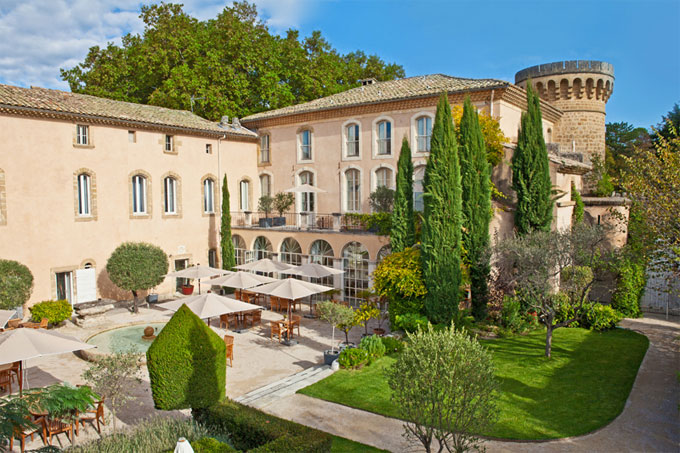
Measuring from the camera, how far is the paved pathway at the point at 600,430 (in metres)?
9.21

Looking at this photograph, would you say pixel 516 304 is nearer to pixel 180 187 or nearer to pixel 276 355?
pixel 276 355

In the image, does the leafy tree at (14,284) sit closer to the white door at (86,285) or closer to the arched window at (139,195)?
the white door at (86,285)

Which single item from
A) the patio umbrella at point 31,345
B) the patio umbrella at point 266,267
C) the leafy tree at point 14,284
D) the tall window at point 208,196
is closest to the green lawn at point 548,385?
the patio umbrella at point 31,345

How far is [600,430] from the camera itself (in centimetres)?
987

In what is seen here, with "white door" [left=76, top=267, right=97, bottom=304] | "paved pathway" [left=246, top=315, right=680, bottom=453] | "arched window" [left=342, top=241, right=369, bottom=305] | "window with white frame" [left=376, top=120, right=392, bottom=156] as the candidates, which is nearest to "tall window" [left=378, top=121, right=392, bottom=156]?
"window with white frame" [left=376, top=120, right=392, bottom=156]

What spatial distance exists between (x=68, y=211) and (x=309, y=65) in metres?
19.5

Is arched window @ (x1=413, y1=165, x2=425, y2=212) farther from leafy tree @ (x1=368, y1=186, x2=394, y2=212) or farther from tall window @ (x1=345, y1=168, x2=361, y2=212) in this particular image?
tall window @ (x1=345, y1=168, x2=361, y2=212)

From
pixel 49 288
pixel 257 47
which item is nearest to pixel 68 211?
pixel 49 288

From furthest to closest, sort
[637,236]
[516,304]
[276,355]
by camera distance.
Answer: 1. [516,304]
2. [276,355]
3. [637,236]

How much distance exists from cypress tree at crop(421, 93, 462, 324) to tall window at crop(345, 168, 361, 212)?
8.93 meters

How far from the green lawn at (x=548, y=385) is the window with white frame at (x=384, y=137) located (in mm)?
11272

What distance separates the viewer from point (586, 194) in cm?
2709

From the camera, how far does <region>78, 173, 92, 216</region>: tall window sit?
21.4m

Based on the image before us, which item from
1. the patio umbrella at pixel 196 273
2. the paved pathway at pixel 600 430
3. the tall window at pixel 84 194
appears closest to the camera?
the paved pathway at pixel 600 430
